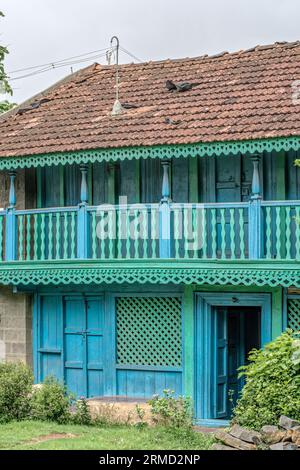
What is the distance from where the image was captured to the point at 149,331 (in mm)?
Answer: 19484

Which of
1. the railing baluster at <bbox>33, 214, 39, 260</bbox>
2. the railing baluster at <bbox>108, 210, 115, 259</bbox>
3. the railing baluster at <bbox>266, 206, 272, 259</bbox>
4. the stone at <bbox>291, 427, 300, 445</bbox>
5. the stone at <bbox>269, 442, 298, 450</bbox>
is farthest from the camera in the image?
the railing baluster at <bbox>33, 214, 39, 260</bbox>

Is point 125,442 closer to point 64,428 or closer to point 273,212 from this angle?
point 64,428

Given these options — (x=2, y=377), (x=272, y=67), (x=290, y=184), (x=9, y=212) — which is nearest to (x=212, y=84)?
(x=272, y=67)

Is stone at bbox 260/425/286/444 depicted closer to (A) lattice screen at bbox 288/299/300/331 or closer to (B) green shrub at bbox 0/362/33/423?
(A) lattice screen at bbox 288/299/300/331

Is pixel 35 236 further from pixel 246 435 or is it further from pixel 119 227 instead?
pixel 246 435

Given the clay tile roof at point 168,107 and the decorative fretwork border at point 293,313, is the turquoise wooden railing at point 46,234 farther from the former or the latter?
the decorative fretwork border at point 293,313

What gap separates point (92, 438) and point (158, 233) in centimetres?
420

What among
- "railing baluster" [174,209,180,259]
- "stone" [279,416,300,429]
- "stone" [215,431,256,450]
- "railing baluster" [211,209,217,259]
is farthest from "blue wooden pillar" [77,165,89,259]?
"stone" [279,416,300,429]

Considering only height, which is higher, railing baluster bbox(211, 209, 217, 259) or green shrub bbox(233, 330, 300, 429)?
railing baluster bbox(211, 209, 217, 259)

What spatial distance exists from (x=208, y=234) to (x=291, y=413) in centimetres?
432

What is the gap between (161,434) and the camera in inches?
635

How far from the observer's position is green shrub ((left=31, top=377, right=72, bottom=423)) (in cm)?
1720

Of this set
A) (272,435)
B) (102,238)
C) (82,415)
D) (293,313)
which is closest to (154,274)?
(102,238)

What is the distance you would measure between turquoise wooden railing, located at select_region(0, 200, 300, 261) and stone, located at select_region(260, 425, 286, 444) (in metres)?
3.55
